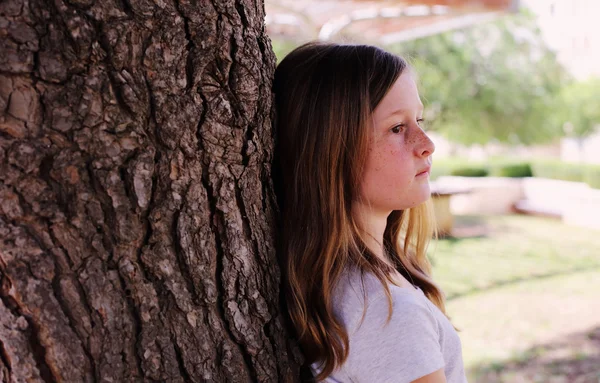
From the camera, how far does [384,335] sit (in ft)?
4.37

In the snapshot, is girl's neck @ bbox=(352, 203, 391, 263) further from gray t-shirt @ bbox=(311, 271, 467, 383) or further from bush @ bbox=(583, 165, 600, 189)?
bush @ bbox=(583, 165, 600, 189)

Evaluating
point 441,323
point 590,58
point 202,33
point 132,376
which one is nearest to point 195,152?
point 202,33

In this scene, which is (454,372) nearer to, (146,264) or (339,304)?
(339,304)

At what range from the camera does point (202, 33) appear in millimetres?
1174

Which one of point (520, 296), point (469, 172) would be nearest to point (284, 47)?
point (520, 296)

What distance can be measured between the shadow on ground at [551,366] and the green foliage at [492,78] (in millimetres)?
12915

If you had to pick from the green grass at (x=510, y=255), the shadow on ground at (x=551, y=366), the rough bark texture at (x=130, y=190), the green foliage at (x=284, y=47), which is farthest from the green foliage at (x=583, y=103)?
the rough bark texture at (x=130, y=190)

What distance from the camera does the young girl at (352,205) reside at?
1.35 metres

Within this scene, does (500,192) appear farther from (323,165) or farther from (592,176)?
(323,165)

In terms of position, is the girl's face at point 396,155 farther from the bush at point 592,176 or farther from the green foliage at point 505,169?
the green foliage at point 505,169

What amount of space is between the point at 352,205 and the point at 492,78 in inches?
754

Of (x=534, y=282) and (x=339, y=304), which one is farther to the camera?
(x=534, y=282)

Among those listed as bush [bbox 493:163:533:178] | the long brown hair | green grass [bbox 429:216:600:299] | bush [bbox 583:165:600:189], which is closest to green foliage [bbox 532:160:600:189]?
bush [bbox 583:165:600:189]

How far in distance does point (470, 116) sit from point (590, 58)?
1301 cm
